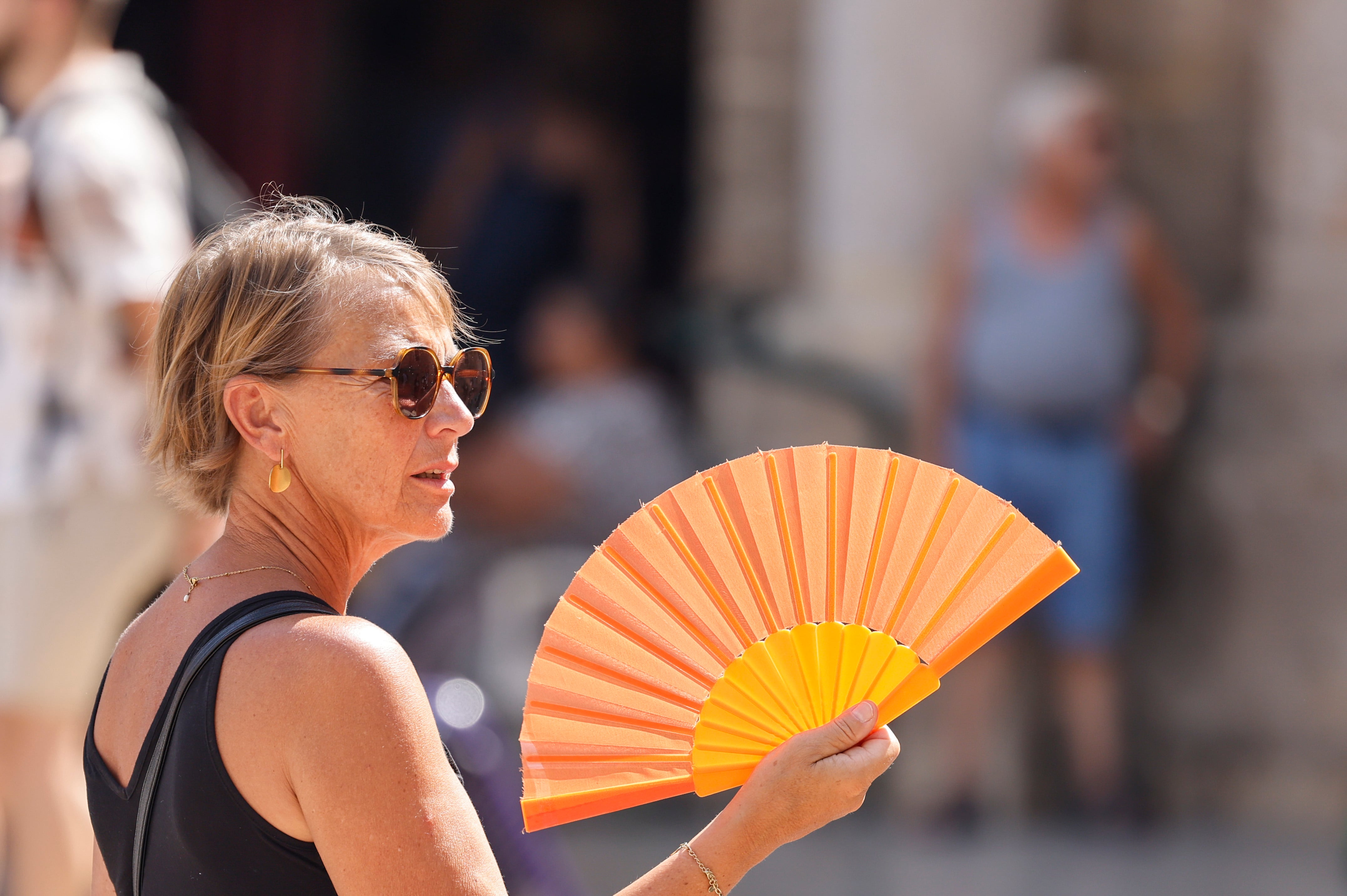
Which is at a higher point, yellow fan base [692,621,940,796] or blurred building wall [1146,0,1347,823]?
yellow fan base [692,621,940,796]

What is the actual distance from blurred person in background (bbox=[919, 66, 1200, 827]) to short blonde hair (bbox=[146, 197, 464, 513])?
11.6 ft

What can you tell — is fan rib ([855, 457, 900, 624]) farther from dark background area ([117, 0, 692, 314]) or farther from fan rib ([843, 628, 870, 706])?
dark background area ([117, 0, 692, 314])

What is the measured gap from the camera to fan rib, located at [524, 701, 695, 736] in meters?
1.61

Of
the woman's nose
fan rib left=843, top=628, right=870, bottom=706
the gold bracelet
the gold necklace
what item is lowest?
the gold bracelet

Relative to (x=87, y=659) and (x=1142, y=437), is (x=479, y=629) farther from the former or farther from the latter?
(x=1142, y=437)

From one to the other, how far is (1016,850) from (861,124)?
252 cm

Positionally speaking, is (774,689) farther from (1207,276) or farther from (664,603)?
(1207,276)

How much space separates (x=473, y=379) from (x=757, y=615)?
43 cm

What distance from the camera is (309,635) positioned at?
1.44 meters

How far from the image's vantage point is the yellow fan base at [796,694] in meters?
1.59

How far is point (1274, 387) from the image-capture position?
201 inches

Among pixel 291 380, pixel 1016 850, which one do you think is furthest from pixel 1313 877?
pixel 291 380

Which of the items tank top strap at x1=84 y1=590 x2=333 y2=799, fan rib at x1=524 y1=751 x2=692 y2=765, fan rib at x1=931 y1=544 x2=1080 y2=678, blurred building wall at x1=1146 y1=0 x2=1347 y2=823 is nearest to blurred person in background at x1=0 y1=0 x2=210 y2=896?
tank top strap at x1=84 y1=590 x2=333 y2=799

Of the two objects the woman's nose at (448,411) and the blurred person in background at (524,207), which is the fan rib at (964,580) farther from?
the blurred person in background at (524,207)
